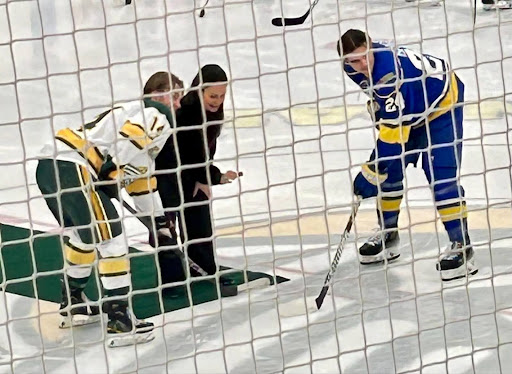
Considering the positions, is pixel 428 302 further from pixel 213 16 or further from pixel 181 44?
pixel 213 16

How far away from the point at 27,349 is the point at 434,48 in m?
4.44

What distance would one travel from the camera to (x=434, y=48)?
7.82m

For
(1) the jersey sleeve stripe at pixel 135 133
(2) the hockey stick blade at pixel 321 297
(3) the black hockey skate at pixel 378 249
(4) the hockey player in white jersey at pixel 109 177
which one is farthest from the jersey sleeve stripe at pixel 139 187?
(3) the black hockey skate at pixel 378 249

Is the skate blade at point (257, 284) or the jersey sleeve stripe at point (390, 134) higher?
the jersey sleeve stripe at point (390, 134)

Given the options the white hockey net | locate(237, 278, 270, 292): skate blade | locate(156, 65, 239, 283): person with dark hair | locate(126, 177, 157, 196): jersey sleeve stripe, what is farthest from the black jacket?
locate(237, 278, 270, 292): skate blade

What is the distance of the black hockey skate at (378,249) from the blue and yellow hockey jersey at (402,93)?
25.9 inches

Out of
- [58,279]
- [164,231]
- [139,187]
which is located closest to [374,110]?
[139,187]

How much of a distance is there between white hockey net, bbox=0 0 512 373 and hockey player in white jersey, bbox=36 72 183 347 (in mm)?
173

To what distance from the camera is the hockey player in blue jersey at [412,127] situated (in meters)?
4.06

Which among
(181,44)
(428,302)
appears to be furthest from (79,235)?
(181,44)

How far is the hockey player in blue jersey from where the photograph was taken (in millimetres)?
4062

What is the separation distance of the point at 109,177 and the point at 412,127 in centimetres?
122

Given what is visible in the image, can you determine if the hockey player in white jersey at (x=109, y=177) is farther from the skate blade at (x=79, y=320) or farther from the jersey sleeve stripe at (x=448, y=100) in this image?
the jersey sleeve stripe at (x=448, y=100)

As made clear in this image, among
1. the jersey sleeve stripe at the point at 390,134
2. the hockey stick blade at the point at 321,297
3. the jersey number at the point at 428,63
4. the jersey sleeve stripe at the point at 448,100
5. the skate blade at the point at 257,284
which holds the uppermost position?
the jersey number at the point at 428,63
